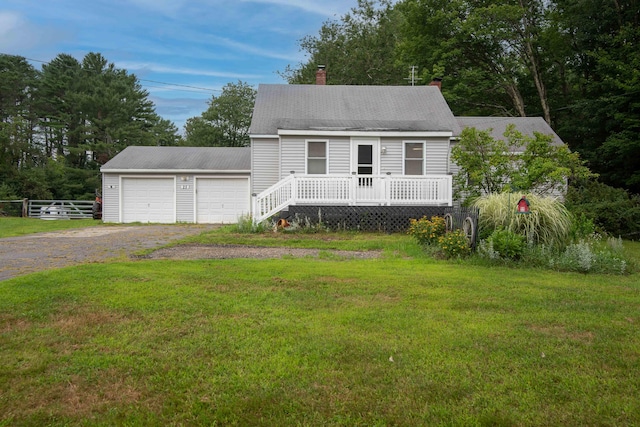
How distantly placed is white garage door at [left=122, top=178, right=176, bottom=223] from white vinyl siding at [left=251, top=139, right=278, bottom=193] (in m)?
5.26

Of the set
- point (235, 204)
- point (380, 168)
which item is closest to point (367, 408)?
point (380, 168)

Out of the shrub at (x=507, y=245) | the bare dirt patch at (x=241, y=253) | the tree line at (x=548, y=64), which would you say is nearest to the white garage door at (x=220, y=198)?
the bare dirt patch at (x=241, y=253)

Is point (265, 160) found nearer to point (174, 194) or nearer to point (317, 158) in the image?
point (317, 158)

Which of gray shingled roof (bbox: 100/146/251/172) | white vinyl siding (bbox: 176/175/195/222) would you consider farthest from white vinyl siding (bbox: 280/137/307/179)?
white vinyl siding (bbox: 176/175/195/222)

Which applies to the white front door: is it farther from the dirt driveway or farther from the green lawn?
the green lawn

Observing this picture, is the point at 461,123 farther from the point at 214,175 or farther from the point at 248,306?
the point at 248,306

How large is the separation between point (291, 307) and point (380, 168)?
36.0 feet

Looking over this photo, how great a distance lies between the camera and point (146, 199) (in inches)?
760

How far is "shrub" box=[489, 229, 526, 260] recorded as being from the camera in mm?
7465

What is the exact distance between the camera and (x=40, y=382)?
2.91 m

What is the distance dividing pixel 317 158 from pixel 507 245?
8.49 meters

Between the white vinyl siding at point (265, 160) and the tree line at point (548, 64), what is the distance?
1044cm

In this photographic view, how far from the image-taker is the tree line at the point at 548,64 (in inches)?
787

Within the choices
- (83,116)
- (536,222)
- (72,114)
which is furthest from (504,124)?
(72,114)
